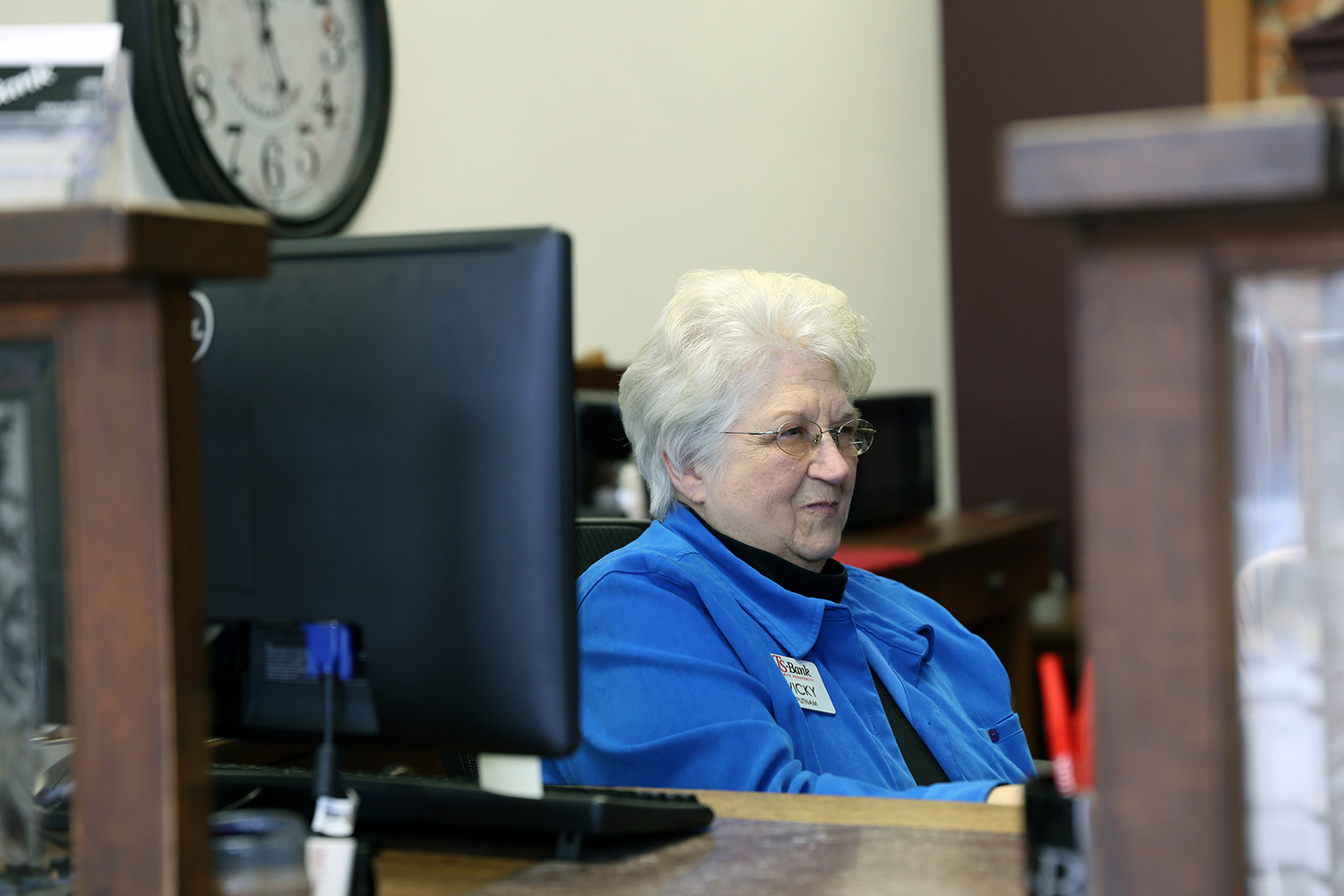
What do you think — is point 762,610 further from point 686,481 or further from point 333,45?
point 333,45

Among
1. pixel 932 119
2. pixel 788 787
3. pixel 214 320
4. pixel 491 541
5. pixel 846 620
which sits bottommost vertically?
pixel 788 787

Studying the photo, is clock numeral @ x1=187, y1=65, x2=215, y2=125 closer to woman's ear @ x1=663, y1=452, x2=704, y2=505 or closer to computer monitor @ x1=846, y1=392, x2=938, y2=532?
woman's ear @ x1=663, y1=452, x2=704, y2=505

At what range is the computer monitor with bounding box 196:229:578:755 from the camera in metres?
0.99

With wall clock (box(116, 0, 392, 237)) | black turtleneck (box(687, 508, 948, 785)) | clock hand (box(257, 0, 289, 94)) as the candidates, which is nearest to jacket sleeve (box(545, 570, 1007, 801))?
black turtleneck (box(687, 508, 948, 785))

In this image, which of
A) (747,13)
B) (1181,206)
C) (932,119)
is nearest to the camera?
(1181,206)

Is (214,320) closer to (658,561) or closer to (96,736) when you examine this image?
(96,736)

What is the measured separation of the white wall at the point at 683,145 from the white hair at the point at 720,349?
78cm

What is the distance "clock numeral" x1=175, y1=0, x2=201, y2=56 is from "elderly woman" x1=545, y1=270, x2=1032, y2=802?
87cm

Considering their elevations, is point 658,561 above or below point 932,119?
below

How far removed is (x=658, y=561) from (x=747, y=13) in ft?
8.55

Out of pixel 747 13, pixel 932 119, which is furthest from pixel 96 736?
pixel 932 119

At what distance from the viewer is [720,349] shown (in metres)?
1.73

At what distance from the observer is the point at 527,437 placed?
98 centimetres

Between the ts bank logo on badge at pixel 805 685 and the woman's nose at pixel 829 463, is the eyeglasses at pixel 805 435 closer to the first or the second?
the woman's nose at pixel 829 463
